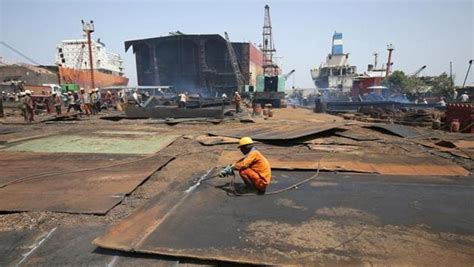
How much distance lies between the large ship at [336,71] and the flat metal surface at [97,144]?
133 ft

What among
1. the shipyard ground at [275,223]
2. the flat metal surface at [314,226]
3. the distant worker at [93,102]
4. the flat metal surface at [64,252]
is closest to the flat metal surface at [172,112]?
the distant worker at [93,102]

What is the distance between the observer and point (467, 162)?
6.43 meters

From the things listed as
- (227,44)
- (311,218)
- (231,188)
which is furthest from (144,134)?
(227,44)

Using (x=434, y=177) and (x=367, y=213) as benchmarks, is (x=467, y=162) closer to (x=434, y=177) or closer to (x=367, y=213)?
(x=434, y=177)

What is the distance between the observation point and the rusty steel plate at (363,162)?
19.0 ft

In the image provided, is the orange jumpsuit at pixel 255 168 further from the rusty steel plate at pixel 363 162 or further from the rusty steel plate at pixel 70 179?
the rusty steel plate at pixel 70 179

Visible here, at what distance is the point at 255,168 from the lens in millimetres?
4344

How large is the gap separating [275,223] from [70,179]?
12.2ft

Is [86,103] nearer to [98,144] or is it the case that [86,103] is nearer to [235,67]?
[98,144]

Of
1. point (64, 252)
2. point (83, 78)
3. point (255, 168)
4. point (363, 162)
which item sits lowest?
point (64, 252)

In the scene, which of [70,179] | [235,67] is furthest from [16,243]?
[235,67]

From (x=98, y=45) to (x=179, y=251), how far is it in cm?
5265

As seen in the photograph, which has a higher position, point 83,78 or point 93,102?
point 83,78

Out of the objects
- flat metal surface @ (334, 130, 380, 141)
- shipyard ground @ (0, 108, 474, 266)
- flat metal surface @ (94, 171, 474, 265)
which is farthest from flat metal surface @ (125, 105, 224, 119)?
flat metal surface @ (94, 171, 474, 265)
